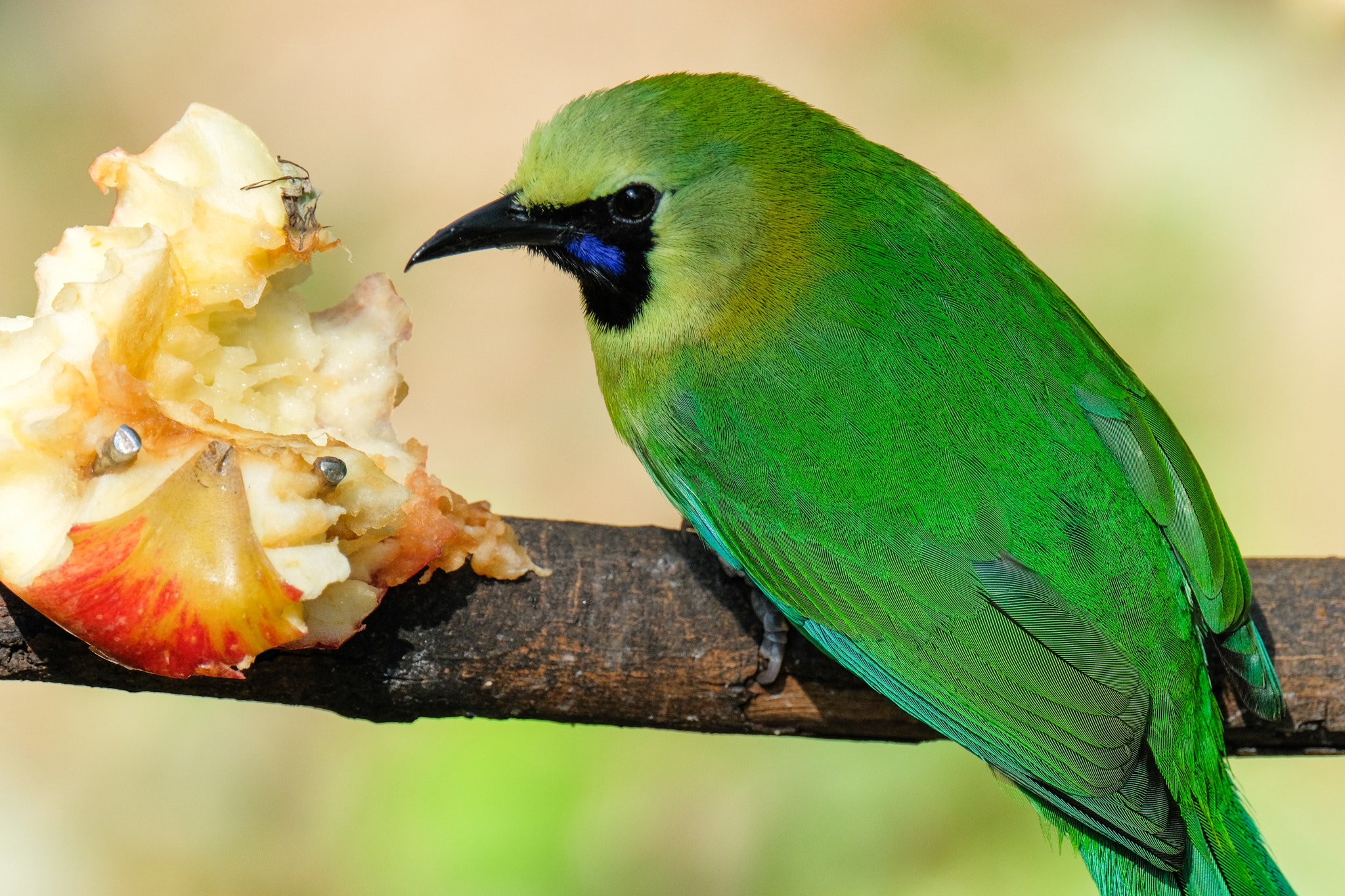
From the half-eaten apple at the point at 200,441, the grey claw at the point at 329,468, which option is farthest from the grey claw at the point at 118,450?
the grey claw at the point at 329,468

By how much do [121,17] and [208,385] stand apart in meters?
4.74

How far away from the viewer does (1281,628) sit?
3174 mm

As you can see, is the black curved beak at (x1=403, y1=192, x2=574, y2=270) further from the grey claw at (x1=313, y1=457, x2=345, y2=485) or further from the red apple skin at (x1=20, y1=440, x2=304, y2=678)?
the red apple skin at (x1=20, y1=440, x2=304, y2=678)

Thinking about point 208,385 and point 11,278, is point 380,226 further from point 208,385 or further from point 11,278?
point 208,385

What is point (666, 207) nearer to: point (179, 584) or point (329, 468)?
point (329, 468)

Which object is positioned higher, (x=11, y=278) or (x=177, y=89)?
(x=177, y=89)

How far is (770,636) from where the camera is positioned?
2.99 metres

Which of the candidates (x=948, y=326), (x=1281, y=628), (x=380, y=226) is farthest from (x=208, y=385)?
(x=380, y=226)

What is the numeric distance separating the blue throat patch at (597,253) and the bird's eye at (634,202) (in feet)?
0.28

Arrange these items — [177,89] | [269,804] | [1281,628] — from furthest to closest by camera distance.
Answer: [177,89]
[269,804]
[1281,628]

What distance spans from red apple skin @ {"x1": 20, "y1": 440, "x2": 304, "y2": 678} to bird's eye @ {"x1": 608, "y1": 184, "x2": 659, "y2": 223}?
111 cm

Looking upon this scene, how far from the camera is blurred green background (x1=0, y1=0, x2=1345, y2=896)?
4.30 meters

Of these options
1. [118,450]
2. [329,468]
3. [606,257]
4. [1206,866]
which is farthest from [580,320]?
[1206,866]

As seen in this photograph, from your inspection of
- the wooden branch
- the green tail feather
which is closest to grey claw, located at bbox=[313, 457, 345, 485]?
the wooden branch
